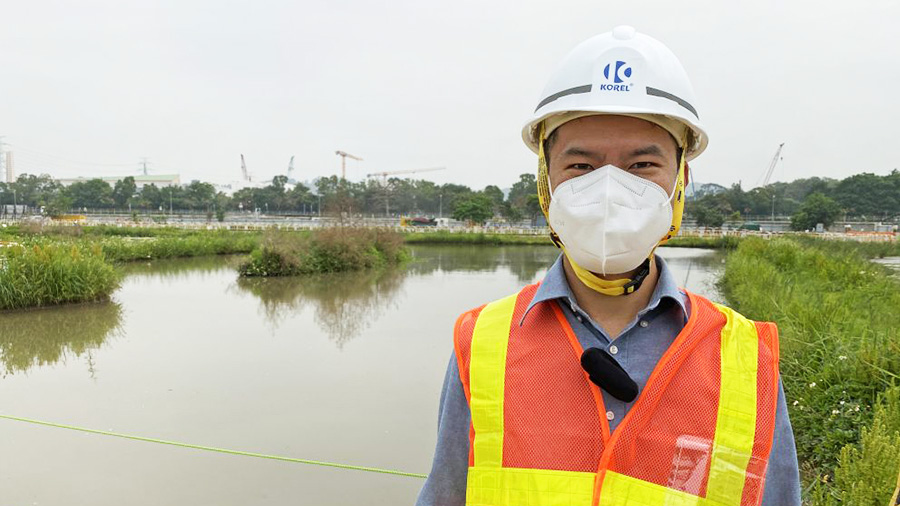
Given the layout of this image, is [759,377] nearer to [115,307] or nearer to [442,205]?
[115,307]

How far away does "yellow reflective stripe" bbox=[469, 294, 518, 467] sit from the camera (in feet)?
3.31

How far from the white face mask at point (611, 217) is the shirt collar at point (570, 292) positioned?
0.06m

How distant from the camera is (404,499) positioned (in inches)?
148

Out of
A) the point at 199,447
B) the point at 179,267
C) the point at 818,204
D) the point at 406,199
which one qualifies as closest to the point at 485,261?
the point at 179,267

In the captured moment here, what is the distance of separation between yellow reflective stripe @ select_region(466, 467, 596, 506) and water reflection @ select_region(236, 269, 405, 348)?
6.80 meters

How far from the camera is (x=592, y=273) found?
1113mm

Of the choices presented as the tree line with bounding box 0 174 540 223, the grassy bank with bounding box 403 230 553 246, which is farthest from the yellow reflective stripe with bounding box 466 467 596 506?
the tree line with bounding box 0 174 540 223

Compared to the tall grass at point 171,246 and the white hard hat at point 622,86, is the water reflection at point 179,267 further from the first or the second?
the white hard hat at point 622,86

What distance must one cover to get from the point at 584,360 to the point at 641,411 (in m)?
0.13

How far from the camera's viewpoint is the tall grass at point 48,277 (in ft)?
30.6

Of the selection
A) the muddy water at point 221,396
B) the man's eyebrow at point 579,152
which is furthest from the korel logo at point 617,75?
the muddy water at point 221,396

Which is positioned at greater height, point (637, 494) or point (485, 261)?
point (637, 494)

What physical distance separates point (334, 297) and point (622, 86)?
11293 millimetres

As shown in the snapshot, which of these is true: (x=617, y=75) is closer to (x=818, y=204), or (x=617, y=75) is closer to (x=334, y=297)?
(x=334, y=297)
